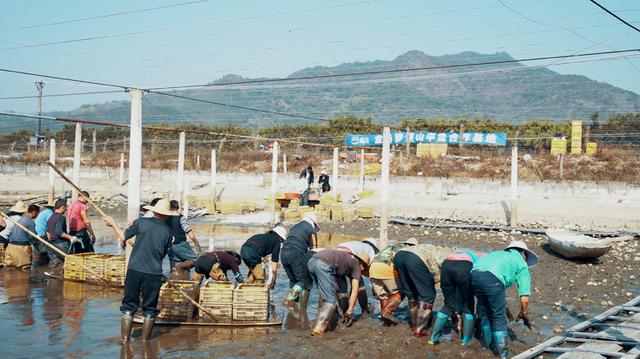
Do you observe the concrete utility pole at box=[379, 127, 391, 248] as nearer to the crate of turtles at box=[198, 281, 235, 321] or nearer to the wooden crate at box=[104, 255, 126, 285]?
the wooden crate at box=[104, 255, 126, 285]

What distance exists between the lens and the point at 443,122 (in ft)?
155

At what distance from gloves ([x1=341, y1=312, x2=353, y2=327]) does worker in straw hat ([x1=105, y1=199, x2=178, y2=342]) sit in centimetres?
288

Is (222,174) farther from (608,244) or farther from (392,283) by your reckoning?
(392,283)

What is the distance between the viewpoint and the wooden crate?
12094 mm

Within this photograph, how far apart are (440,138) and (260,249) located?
2754 centimetres

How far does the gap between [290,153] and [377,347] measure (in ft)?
121

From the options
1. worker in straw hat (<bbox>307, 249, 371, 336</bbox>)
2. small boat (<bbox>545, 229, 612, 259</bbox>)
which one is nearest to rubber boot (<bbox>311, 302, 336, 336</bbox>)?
worker in straw hat (<bbox>307, 249, 371, 336</bbox>)

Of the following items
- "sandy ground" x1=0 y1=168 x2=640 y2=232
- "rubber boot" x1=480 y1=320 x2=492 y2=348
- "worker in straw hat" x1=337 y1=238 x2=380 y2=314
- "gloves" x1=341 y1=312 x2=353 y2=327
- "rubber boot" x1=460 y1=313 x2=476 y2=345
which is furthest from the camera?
"sandy ground" x1=0 y1=168 x2=640 y2=232

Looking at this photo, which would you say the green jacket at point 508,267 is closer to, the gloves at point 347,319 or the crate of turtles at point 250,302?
the gloves at point 347,319

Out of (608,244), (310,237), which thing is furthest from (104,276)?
(608,244)

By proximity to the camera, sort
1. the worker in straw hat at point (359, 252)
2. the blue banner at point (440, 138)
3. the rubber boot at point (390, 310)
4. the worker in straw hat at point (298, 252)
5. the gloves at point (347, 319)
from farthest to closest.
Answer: the blue banner at point (440, 138) → the worker in straw hat at point (298, 252) → the worker in straw hat at point (359, 252) → the rubber boot at point (390, 310) → the gloves at point (347, 319)

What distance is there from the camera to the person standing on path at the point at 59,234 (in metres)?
13.4

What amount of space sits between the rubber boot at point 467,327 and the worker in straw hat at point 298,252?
9.47ft

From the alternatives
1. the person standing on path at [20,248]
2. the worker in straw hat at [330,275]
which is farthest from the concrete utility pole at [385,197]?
the person standing on path at [20,248]
